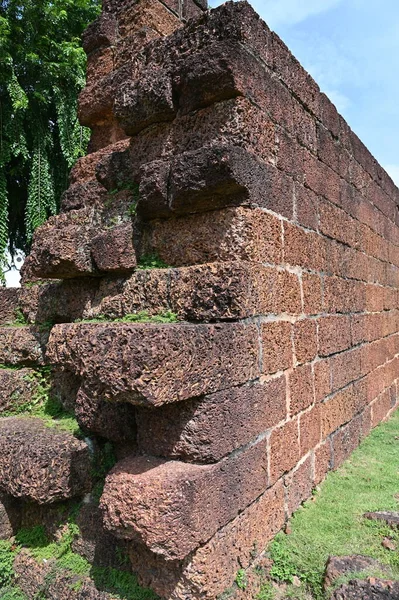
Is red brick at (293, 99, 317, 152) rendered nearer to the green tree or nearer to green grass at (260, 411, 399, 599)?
Result: green grass at (260, 411, 399, 599)

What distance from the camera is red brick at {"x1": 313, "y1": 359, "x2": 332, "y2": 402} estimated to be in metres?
2.91

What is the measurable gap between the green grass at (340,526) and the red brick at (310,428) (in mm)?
303

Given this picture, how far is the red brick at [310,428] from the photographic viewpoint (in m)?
2.66

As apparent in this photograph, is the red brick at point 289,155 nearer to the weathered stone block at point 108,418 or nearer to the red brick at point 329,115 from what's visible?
the red brick at point 329,115

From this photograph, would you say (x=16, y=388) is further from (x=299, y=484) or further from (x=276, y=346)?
(x=299, y=484)

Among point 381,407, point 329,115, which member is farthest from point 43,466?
point 381,407

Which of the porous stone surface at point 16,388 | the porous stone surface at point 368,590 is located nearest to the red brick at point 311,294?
the porous stone surface at point 368,590

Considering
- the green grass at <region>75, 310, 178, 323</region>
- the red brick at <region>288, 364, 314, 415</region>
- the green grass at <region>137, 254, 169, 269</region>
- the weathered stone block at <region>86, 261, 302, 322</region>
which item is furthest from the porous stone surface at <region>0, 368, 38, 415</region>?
the red brick at <region>288, 364, 314, 415</region>

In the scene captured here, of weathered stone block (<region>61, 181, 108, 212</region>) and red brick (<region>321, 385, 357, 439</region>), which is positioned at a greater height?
weathered stone block (<region>61, 181, 108, 212</region>)

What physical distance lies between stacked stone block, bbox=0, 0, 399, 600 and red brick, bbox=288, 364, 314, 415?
16 millimetres

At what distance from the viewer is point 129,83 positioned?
249 centimetres

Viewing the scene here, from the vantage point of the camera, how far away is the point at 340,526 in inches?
92.4

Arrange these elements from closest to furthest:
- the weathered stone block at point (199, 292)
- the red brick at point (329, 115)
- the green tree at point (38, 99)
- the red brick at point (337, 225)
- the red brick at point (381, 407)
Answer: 1. the weathered stone block at point (199, 292)
2. the red brick at point (337, 225)
3. the red brick at point (329, 115)
4. the red brick at point (381, 407)
5. the green tree at point (38, 99)

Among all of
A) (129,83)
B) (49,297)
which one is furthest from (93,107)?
(49,297)
